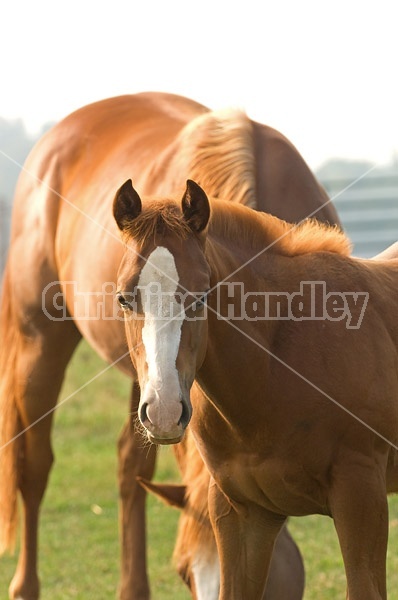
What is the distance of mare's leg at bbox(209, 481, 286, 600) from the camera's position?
3521mm

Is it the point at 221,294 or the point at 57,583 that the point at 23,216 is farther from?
the point at 221,294

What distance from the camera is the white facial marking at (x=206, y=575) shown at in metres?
3.88

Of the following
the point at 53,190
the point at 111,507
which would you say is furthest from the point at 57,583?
the point at 53,190

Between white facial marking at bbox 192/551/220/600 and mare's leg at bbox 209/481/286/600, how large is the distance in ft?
1.02

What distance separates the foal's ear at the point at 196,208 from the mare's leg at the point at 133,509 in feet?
8.87

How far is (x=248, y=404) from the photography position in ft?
10.7

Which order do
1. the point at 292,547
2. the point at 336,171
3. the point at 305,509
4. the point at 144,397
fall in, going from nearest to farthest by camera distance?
the point at 144,397
the point at 305,509
the point at 292,547
the point at 336,171

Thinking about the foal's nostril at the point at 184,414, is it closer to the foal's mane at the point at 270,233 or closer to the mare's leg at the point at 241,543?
the foal's mane at the point at 270,233

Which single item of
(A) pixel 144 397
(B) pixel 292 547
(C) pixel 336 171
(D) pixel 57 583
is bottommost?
(C) pixel 336 171

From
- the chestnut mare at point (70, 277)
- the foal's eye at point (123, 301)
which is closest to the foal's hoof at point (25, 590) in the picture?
the chestnut mare at point (70, 277)

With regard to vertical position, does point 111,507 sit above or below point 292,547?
below

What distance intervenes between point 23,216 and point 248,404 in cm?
307

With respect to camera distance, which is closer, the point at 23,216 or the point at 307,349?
the point at 307,349

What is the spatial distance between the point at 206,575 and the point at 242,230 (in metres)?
1.37
